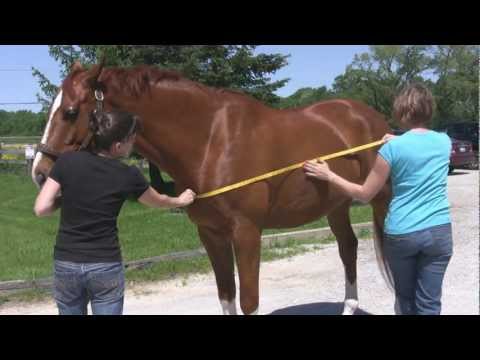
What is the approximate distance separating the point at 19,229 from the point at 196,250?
3.88 m

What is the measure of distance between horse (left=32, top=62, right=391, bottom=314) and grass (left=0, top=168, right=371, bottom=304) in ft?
8.15

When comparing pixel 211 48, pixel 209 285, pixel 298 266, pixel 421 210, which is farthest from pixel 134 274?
pixel 211 48

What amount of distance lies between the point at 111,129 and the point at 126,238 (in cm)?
559

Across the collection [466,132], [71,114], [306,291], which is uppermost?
[71,114]

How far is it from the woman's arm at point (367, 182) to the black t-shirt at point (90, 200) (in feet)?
3.88

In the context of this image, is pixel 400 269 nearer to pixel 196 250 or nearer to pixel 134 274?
pixel 134 274

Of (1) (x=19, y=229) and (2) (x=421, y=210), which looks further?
(1) (x=19, y=229)

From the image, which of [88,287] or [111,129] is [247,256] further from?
[111,129]

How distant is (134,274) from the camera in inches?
219

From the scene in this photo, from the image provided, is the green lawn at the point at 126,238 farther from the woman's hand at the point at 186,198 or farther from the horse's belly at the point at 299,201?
the woman's hand at the point at 186,198

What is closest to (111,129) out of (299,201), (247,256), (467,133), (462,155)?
(247,256)

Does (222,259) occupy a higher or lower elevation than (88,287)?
lower

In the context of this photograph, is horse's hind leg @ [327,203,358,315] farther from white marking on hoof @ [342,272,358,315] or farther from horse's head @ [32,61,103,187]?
horse's head @ [32,61,103,187]

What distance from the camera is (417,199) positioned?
257 centimetres
